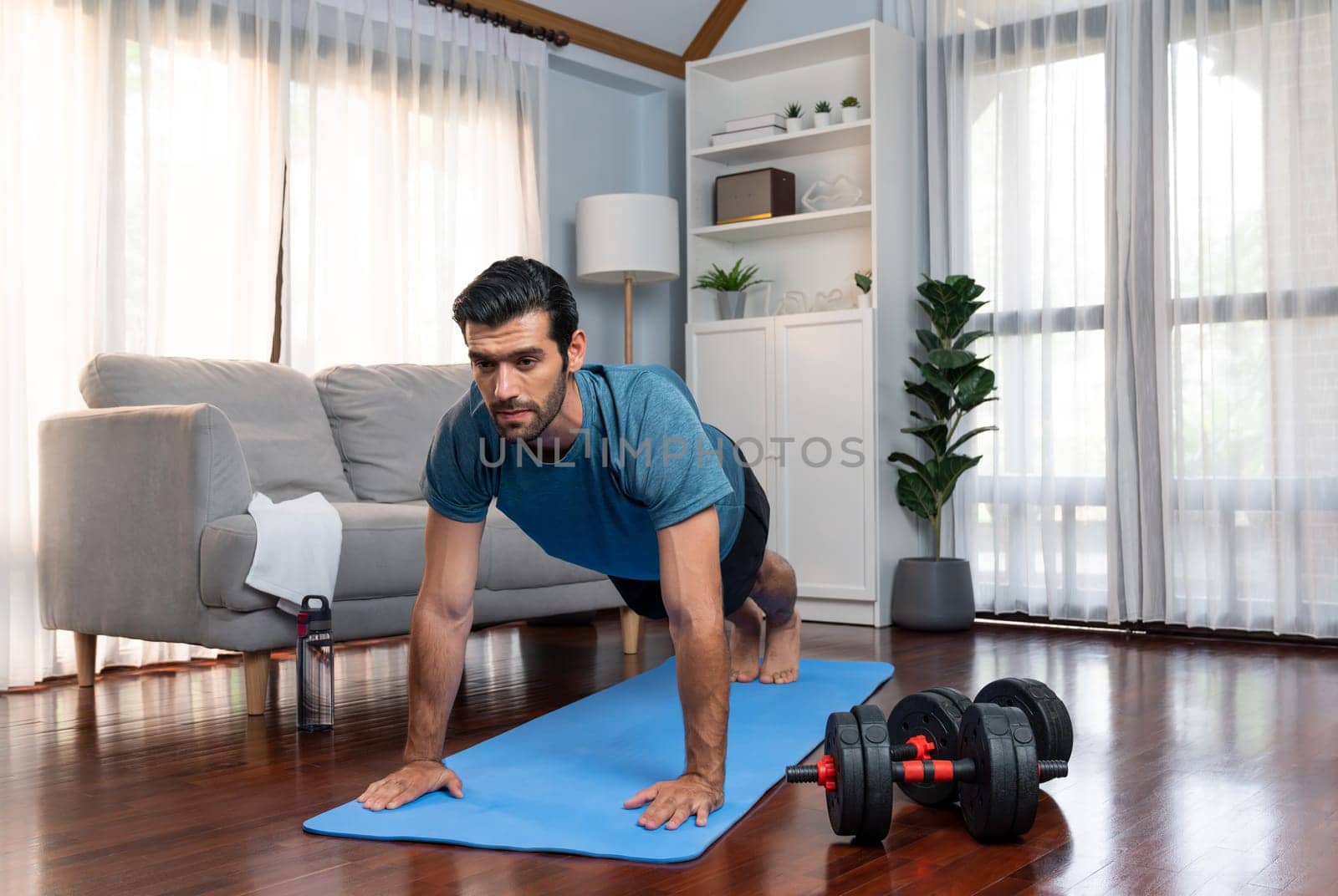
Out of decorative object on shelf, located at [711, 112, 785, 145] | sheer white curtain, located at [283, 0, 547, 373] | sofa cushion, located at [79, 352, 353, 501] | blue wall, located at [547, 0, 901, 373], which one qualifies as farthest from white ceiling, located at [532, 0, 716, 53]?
sofa cushion, located at [79, 352, 353, 501]

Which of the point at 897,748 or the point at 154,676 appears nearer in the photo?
the point at 897,748

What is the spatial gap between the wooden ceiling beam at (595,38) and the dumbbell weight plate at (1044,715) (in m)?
3.55

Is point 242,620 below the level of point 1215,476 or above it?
below

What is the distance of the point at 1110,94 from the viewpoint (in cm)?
439

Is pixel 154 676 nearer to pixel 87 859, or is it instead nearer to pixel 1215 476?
pixel 87 859

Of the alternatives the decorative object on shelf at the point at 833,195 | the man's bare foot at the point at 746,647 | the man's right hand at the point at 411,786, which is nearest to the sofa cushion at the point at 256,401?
the man's bare foot at the point at 746,647

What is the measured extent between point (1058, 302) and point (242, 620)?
120 inches

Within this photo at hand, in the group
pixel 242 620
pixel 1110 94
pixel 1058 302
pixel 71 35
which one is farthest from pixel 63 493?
pixel 1110 94

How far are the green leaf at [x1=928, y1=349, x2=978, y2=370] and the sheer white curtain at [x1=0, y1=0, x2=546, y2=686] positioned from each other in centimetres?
164

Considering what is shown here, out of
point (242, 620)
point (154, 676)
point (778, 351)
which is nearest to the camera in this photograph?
→ point (242, 620)

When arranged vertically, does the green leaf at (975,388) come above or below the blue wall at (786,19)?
below

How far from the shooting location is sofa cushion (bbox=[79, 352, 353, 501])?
3.29 meters

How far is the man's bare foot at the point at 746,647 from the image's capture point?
3.15 meters

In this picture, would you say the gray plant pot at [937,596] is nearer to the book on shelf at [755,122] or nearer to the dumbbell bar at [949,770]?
the book on shelf at [755,122]
